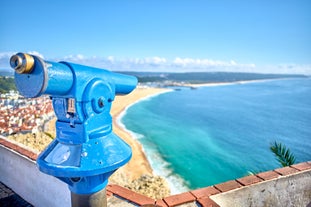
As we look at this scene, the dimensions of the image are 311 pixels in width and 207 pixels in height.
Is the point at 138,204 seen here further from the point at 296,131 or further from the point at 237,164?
the point at 296,131

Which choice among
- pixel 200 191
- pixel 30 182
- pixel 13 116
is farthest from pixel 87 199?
pixel 13 116

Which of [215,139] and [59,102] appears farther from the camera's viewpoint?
[215,139]

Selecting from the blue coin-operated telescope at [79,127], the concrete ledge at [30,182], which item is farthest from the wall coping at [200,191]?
the blue coin-operated telescope at [79,127]

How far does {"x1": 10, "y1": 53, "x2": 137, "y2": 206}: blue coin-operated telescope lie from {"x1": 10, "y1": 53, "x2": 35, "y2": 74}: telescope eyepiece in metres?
0.05

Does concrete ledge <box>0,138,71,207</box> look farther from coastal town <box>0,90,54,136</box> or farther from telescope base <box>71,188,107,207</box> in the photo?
coastal town <box>0,90,54,136</box>

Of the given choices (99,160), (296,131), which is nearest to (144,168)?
(99,160)

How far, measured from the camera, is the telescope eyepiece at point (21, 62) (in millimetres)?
958

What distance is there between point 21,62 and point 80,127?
1.38 ft

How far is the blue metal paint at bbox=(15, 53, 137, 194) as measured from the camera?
112 cm

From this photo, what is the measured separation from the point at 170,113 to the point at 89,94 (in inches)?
1424

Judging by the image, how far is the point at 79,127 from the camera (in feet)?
4.00

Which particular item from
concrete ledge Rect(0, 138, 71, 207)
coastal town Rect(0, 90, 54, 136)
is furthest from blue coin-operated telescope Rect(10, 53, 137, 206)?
coastal town Rect(0, 90, 54, 136)

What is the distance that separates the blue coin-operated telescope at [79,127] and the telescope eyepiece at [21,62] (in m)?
0.05

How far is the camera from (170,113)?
37250 mm
